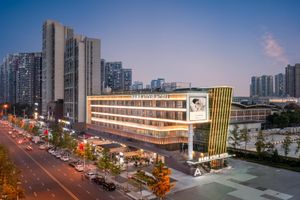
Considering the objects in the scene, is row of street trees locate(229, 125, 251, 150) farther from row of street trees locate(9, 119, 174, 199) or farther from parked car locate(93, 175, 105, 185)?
parked car locate(93, 175, 105, 185)

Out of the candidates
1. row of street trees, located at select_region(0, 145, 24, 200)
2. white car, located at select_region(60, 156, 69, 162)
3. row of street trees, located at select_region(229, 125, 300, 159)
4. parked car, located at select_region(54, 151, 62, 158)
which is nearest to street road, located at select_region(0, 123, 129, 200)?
white car, located at select_region(60, 156, 69, 162)

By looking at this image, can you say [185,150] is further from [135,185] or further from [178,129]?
[135,185]

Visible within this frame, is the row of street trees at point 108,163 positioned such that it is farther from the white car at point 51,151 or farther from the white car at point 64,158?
the white car at point 64,158

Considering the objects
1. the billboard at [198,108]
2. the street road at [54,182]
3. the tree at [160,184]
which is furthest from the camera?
the billboard at [198,108]

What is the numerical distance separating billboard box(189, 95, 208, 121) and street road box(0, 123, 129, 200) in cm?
2732

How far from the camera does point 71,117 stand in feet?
461

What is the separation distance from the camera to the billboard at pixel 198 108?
69000mm

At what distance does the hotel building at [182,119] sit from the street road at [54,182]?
2408 cm

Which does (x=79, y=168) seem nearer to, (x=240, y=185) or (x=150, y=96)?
(x=150, y=96)

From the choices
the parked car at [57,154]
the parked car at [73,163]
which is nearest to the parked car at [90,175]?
the parked car at [73,163]

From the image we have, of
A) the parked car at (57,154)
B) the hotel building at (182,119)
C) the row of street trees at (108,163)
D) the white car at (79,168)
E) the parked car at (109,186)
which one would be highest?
the hotel building at (182,119)

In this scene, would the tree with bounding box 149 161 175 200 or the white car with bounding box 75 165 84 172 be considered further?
the white car with bounding box 75 165 84 172

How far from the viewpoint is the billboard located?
69.0 metres

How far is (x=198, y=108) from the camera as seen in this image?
70000 mm
